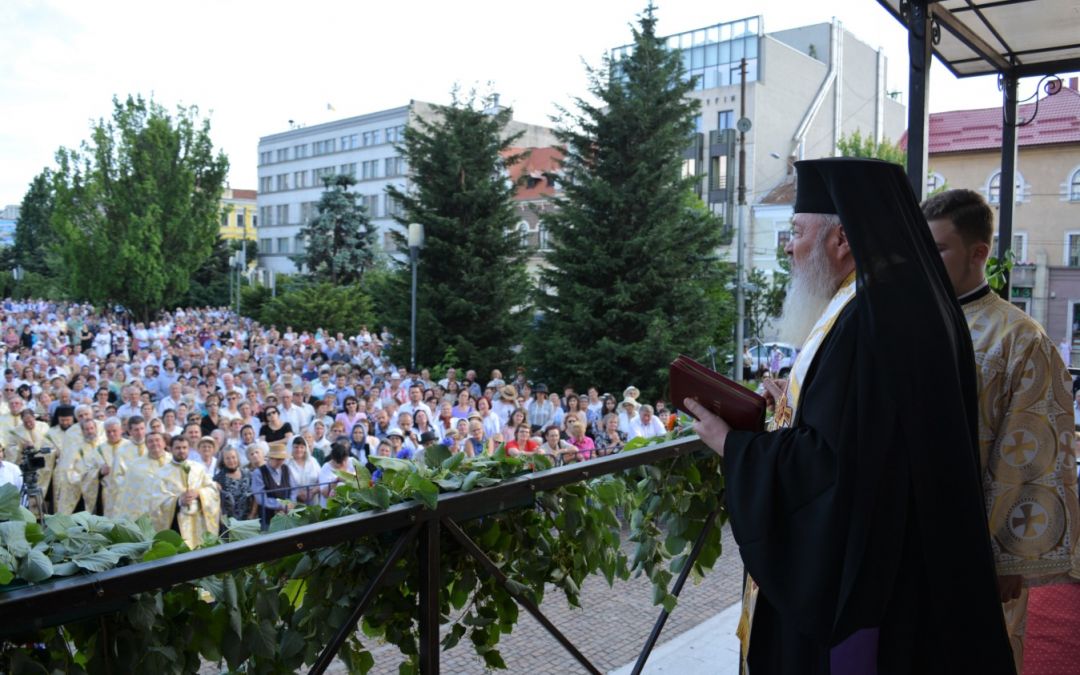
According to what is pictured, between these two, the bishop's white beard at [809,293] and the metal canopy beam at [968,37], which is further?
the metal canopy beam at [968,37]

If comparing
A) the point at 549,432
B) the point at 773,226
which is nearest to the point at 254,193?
the point at 773,226

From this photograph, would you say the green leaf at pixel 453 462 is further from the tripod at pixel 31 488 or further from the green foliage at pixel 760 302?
the green foliage at pixel 760 302

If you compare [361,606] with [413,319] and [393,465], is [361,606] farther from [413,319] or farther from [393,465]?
[413,319]

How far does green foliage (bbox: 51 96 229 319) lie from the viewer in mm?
40438

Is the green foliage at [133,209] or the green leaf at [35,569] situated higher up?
the green foliage at [133,209]

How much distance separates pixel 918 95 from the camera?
439cm

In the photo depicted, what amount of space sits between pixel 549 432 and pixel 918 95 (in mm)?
7266

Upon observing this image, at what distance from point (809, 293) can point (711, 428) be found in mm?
508

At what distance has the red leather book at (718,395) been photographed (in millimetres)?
2156

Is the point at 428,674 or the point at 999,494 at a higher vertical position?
the point at 999,494

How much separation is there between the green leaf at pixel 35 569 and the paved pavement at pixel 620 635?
10.1ft

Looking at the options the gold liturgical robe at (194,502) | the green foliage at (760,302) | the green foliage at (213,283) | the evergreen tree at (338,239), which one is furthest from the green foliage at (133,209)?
the gold liturgical robe at (194,502)

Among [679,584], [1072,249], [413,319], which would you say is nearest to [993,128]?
[1072,249]

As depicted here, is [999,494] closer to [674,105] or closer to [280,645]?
[280,645]
